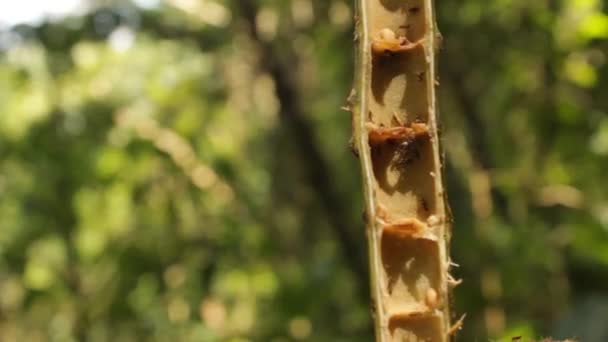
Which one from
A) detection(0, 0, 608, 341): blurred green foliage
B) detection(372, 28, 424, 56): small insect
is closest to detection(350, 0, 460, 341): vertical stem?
detection(372, 28, 424, 56): small insect

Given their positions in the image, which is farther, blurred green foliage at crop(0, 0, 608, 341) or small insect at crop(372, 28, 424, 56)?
blurred green foliage at crop(0, 0, 608, 341)

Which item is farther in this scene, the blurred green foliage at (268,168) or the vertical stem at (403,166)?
Answer: the blurred green foliage at (268,168)

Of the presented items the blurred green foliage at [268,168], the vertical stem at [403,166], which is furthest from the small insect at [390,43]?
the blurred green foliage at [268,168]

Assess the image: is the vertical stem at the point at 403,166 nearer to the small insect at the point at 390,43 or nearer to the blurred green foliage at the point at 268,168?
the small insect at the point at 390,43

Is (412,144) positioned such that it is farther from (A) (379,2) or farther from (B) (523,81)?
(B) (523,81)

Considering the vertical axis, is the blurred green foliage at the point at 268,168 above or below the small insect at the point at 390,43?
below

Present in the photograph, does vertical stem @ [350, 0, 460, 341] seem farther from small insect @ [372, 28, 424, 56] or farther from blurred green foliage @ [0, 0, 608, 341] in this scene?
blurred green foliage @ [0, 0, 608, 341]
